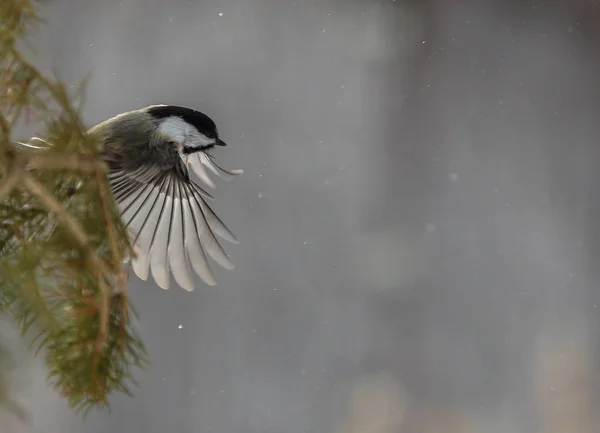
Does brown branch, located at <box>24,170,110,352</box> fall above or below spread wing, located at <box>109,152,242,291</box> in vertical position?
above

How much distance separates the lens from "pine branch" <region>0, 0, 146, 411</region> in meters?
0.32

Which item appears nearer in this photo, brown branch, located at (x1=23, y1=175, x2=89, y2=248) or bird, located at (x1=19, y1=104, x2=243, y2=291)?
brown branch, located at (x1=23, y1=175, x2=89, y2=248)

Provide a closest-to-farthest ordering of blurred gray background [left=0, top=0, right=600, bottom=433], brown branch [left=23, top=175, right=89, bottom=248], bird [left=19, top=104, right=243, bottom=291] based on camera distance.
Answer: brown branch [left=23, top=175, right=89, bottom=248]
bird [left=19, top=104, right=243, bottom=291]
blurred gray background [left=0, top=0, right=600, bottom=433]

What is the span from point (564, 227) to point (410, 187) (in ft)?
1.26

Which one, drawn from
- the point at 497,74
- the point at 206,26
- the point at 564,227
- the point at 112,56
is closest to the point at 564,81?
the point at 497,74

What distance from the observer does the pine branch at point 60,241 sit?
32cm

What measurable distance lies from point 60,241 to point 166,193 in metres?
0.36

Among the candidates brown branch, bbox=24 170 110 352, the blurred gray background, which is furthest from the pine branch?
the blurred gray background

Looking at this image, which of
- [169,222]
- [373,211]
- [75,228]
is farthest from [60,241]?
[373,211]

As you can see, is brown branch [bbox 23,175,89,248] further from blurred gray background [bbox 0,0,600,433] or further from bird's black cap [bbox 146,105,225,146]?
blurred gray background [bbox 0,0,600,433]

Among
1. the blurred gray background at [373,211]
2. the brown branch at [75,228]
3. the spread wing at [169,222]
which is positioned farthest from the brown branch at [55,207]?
the blurred gray background at [373,211]

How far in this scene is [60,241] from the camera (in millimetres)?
334

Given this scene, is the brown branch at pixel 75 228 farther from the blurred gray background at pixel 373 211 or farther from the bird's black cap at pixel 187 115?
the blurred gray background at pixel 373 211

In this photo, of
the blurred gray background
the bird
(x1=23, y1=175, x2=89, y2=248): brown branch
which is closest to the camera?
(x1=23, y1=175, x2=89, y2=248): brown branch
